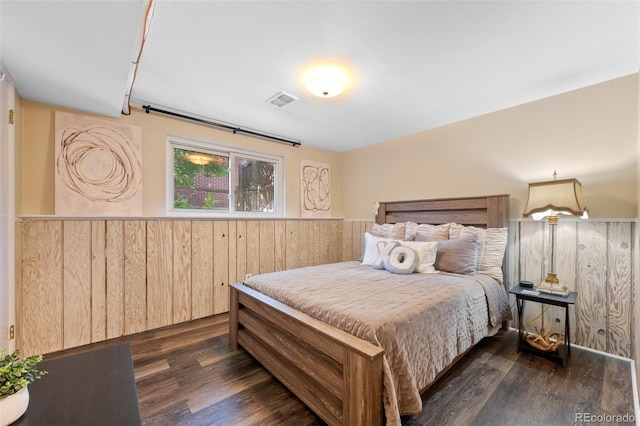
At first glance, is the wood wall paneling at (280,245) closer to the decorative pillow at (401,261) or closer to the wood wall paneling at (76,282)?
the decorative pillow at (401,261)

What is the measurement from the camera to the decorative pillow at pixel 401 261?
240 cm

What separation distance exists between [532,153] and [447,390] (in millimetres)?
2262

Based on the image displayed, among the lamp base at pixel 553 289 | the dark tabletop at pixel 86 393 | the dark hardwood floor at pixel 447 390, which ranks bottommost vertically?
the dark hardwood floor at pixel 447 390

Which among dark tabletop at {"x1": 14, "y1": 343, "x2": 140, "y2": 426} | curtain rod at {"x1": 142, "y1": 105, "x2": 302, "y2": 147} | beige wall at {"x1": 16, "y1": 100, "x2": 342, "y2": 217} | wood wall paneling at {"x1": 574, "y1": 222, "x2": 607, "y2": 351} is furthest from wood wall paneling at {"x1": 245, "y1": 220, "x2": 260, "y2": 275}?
wood wall paneling at {"x1": 574, "y1": 222, "x2": 607, "y2": 351}

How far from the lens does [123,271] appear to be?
249 cm

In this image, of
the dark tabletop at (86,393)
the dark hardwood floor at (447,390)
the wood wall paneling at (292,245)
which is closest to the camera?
the dark tabletop at (86,393)

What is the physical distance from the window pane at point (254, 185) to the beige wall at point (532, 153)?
1.61m

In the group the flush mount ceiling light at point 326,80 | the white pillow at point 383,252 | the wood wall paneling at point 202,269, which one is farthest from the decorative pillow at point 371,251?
the wood wall paneling at point 202,269

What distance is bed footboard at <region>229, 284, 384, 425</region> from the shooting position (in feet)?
3.95

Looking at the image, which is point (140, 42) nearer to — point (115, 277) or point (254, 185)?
point (115, 277)

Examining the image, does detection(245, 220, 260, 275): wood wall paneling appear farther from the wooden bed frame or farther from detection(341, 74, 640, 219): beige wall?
detection(341, 74, 640, 219): beige wall

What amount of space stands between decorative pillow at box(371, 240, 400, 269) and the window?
1700 millimetres

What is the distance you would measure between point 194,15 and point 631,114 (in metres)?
3.18

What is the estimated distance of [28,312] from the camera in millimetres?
2086
